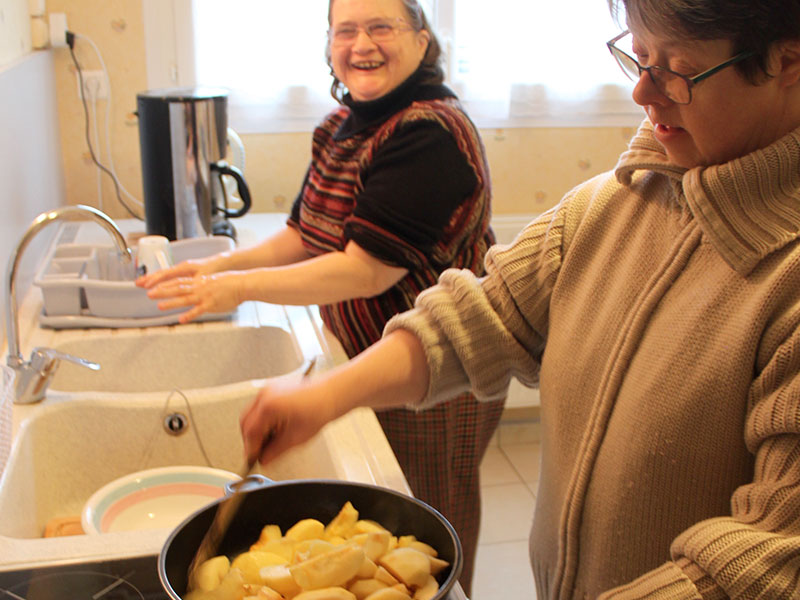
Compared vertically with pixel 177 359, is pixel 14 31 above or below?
above

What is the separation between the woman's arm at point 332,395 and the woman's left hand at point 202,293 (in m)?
0.51

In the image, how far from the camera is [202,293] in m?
1.40

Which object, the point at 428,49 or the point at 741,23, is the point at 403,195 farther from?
the point at 741,23

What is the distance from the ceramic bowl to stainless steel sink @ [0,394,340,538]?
0.09 m

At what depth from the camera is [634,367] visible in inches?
32.1

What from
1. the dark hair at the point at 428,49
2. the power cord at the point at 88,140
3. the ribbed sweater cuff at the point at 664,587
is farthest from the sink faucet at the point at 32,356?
the power cord at the point at 88,140

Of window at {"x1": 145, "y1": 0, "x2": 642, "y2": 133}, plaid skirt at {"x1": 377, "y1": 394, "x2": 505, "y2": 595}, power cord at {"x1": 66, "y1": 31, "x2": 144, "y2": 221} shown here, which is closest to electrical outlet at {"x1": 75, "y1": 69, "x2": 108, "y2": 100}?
power cord at {"x1": 66, "y1": 31, "x2": 144, "y2": 221}

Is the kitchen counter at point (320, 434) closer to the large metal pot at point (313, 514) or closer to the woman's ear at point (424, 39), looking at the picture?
the large metal pot at point (313, 514)

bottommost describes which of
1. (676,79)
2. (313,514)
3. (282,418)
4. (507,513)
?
(507,513)

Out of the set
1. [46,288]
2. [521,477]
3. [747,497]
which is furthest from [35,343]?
[521,477]

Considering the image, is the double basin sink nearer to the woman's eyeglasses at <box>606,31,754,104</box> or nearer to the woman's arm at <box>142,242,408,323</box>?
the woman's arm at <box>142,242,408,323</box>

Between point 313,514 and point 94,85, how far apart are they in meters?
1.86

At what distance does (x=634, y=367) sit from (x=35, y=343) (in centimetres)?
112

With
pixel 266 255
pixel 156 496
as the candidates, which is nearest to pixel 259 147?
pixel 266 255
